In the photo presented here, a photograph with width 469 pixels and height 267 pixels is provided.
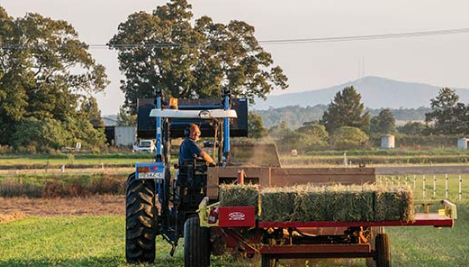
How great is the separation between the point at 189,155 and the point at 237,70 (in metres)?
53.9

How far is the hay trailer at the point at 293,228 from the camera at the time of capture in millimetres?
10773

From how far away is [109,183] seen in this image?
1597 inches

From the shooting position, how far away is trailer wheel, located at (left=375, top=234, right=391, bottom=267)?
11633 millimetres

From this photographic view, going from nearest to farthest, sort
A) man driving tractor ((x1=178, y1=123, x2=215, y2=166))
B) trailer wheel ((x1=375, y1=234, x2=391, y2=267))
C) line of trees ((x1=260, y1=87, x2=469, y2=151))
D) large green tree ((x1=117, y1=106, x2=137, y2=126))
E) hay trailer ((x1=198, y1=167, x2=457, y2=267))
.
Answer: hay trailer ((x1=198, y1=167, x2=457, y2=267)), trailer wheel ((x1=375, y1=234, x2=391, y2=267)), man driving tractor ((x1=178, y1=123, x2=215, y2=166)), line of trees ((x1=260, y1=87, x2=469, y2=151)), large green tree ((x1=117, y1=106, x2=137, y2=126))

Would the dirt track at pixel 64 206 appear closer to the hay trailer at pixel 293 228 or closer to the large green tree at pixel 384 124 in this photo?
the hay trailer at pixel 293 228

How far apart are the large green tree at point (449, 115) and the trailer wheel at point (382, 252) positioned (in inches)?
3282

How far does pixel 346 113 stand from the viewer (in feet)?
344

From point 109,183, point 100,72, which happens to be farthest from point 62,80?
point 109,183

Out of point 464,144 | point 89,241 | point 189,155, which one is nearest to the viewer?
point 189,155

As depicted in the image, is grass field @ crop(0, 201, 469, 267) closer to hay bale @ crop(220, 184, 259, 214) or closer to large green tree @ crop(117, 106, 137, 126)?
hay bale @ crop(220, 184, 259, 214)

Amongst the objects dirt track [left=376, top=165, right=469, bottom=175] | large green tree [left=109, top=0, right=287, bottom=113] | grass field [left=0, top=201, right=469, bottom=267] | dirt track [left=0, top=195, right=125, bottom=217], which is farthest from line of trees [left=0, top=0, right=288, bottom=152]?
grass field [left=0, top=201, right=469, bottom=267]

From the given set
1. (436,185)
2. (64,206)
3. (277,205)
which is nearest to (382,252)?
(277,205)

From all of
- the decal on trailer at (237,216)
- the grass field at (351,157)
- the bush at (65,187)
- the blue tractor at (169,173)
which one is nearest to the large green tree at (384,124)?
the grass field at (351,157)

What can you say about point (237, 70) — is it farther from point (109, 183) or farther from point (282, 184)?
point (282, 184)
